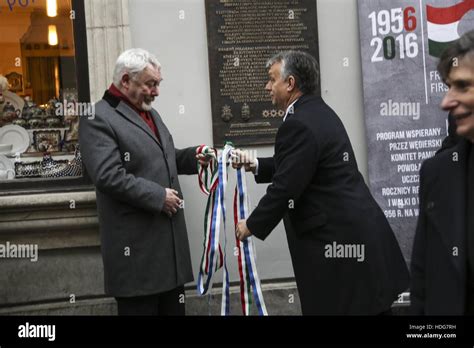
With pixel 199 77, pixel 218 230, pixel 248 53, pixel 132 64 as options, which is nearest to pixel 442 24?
pixel 248 53

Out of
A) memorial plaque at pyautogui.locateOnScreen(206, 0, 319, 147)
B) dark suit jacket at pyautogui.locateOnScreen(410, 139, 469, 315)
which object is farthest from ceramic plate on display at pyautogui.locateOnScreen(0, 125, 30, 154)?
dark suit jacket at pyautogui.locateOnScreen(410, 139, 469, 315)

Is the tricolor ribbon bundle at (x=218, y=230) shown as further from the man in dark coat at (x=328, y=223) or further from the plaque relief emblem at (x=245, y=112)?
the plaque relief emblem at (x=245, y=112)

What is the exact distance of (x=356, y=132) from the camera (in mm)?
6945

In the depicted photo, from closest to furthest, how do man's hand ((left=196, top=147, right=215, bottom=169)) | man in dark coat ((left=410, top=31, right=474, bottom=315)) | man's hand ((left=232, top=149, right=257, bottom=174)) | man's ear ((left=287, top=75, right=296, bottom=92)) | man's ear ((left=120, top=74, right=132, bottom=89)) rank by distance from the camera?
man in dark coat ((left=410, top=31, right=474, bottom=315))
man's ear ((left=287, top=75, right=296, bottom=92))
man's ear ((left=120, top=74, right=132, bottom=89))
man's hand ((left=232, top=149, right=257, bottom=174))
man's hand ((left=196, top=147, right=215, bottom=169))

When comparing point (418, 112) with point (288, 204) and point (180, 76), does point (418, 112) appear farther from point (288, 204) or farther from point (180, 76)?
point (288, 204)

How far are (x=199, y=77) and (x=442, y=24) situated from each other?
2116mm

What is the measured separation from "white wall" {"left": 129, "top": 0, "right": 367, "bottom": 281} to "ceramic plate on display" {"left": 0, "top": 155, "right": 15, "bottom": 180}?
1.29 metres

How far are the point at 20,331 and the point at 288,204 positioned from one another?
1.66m

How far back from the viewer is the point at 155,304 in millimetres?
5055

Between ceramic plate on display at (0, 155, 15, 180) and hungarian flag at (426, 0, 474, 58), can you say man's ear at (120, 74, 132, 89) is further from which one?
hungarian flag at (426, 0, 474, 58)

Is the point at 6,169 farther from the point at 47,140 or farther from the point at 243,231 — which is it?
the point at 243,231

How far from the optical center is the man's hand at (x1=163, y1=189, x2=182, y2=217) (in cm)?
499

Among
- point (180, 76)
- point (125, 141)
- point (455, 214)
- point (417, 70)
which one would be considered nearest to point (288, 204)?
point (125, 141)

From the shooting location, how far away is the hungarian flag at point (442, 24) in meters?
6.86
